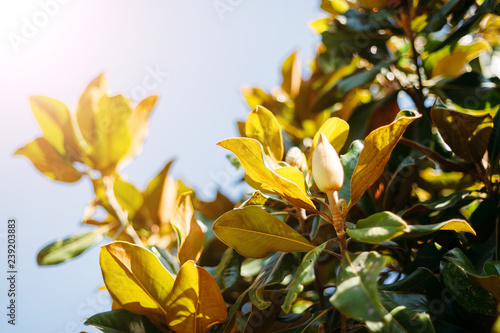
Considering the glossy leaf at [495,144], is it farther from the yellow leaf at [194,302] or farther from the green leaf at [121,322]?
the green leaf at [121,322]

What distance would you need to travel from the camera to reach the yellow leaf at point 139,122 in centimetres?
155

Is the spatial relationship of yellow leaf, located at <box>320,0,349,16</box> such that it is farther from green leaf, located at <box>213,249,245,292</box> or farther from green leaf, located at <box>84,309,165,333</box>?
green leaf, located at <box>84,309,165,333</box>

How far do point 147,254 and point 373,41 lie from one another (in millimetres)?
1383

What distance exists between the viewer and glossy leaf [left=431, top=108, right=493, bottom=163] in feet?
3.76

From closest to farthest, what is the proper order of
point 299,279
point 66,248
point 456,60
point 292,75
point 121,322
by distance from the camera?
point 299,279, point 121,322, point 66,248, point 456,60, point 292,75

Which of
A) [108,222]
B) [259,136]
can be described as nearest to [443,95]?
[259,136]

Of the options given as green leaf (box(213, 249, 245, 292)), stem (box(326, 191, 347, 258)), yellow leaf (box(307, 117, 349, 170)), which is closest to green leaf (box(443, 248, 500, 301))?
stem (box(326, 191, 347, 258))

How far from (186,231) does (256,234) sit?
1.08 feet

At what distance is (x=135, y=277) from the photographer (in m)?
0.99

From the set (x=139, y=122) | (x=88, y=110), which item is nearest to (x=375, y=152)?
(x=139, y=122)

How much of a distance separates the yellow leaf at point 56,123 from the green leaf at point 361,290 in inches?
44.9

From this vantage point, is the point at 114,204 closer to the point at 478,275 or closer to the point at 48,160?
the point at 48,160

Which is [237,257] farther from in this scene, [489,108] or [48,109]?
[489,108]

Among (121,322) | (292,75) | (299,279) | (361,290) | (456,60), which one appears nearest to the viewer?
(361,290)
